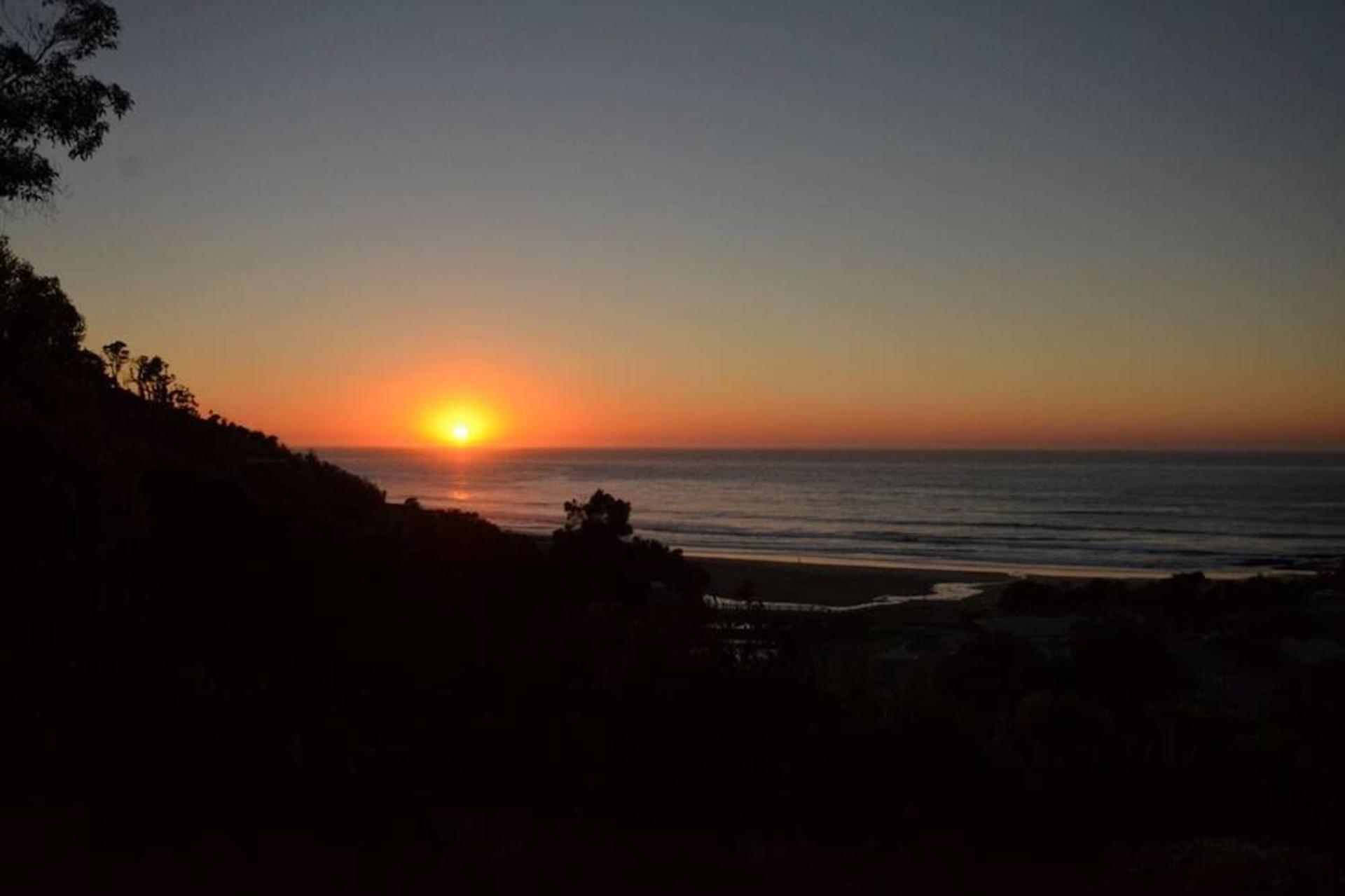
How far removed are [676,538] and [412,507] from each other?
120 ft

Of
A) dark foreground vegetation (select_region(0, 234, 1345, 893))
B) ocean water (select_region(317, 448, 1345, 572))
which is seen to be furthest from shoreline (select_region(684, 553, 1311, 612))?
dark foreground vegetation (select_region(0, 234, 1345, 893))

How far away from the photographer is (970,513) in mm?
79750

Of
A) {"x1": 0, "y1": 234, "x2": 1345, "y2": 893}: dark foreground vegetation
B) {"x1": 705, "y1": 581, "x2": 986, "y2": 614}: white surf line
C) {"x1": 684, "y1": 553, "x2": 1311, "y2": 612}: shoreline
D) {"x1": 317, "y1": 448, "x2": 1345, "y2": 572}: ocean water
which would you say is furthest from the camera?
{"x1": 317, "y1": 448, "x2": 1345, "y2": 572}: ocean water

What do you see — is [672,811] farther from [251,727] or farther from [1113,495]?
[1113,495]

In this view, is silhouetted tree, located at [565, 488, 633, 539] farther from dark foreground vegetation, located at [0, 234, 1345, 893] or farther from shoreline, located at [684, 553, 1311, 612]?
dark foreground vegetation, located at [0, 234, 1345, 893]

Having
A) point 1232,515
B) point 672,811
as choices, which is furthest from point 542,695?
point 1232,515

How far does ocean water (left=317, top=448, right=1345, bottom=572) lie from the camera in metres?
53.7

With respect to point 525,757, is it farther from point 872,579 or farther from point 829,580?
point 872,579

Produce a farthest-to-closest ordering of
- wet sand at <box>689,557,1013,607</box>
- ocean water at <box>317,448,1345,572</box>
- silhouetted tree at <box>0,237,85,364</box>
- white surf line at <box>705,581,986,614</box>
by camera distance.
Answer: ocean water at <box>317,448,1345,572</box> < wet sand at <box>689,557,1013,607</box> < white surf line at <box>705,581,986,614</box> < silhouetted tree at <box>0,237,85,364</box>

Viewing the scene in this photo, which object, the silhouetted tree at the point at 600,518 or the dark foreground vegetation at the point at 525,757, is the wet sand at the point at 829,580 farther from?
the dark foreground vegetation at the point at 525,757

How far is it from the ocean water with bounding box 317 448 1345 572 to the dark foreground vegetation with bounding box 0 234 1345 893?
42.8m

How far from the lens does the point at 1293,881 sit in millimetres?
4711

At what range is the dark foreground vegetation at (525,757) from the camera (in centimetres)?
498

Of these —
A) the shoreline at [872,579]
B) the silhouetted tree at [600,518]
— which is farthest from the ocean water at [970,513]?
the silhouetted tree at [600,518]
